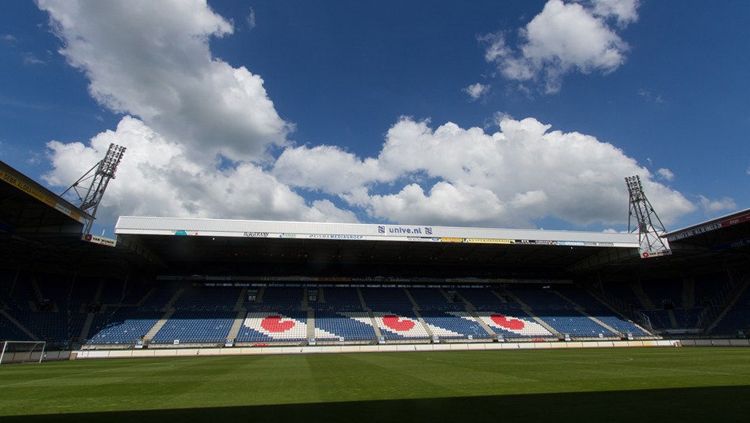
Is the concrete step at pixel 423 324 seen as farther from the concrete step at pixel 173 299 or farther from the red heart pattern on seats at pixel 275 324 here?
the concrete step at pixel 173 299

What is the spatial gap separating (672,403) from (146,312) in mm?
43364

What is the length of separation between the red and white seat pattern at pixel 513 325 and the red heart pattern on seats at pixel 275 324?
18783mm

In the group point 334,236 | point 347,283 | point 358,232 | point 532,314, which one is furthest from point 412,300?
point 334,236

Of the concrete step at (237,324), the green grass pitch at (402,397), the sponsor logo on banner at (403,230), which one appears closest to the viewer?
the green grass pitch at (402,397)

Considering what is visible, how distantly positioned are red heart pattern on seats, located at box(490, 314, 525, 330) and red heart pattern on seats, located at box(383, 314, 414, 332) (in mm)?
9481

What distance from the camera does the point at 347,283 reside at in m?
48.6

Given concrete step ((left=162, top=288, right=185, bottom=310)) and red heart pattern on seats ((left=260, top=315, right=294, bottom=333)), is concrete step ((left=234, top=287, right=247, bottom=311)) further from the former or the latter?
concrete step ((left=162, top=288, right=185, bottom=310))

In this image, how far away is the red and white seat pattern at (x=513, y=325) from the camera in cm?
4069

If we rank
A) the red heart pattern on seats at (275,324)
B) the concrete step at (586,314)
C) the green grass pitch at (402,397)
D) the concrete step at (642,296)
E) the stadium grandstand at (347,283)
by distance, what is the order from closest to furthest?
the green grass pitch at (402,397) < the stadium grandstand at (347,283) < the red heart pattern on seats at (275,324) < the concrete step at (586,314) < the concrete step at (642,296)

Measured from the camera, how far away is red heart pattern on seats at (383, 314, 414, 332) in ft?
132

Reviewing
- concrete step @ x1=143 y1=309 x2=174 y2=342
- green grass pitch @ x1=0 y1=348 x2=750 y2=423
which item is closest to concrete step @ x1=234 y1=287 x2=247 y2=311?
concrete step @ x1=143 y1=309 x2=174 y2=342

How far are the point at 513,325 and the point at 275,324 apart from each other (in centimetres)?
2440

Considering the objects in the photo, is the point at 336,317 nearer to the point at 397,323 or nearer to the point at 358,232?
the point at 397,323

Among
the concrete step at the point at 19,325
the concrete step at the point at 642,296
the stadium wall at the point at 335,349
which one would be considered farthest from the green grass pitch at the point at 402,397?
the concrete step at the point at 642,296
